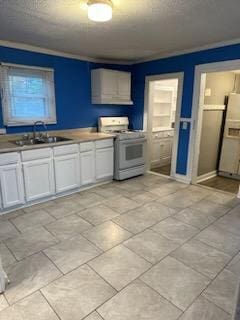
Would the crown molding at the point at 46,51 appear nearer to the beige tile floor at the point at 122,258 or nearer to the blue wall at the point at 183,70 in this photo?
the blue wall at the point at 183,70

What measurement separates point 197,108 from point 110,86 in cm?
174

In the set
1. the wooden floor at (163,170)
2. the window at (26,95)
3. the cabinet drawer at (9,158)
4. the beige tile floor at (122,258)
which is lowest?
the beige tile floor at (122,258)

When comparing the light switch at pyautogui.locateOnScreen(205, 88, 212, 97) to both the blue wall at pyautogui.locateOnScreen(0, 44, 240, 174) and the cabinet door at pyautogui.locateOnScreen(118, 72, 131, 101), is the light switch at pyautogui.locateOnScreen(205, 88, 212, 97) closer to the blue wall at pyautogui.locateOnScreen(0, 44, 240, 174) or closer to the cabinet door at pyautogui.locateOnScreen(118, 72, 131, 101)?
the blue wall at pyautogui.locateOnScreen(0, 44, 240, 174)

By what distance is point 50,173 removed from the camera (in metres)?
3.35

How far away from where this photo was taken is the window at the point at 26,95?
3.39m

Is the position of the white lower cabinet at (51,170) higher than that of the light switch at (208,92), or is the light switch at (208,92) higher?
the light switch at (208,92)

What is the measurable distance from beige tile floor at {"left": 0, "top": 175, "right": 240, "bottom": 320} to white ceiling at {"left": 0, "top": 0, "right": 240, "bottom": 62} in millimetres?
2358

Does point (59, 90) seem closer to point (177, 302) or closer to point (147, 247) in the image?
point (147, 247)

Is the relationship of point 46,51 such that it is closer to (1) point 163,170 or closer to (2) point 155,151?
(2) point 155,151

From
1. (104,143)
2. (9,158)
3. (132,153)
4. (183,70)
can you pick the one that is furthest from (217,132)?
(9,158)

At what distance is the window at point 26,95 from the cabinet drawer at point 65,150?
0.76 m

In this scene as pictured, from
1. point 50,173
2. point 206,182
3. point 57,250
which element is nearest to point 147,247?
point 57,250

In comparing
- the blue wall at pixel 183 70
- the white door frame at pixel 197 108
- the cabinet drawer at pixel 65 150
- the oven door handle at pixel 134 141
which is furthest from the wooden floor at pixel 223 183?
the cabinet drawer at pixel 65 150

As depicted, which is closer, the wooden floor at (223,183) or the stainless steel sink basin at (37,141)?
the stainless steel sink basin at (37,141)
